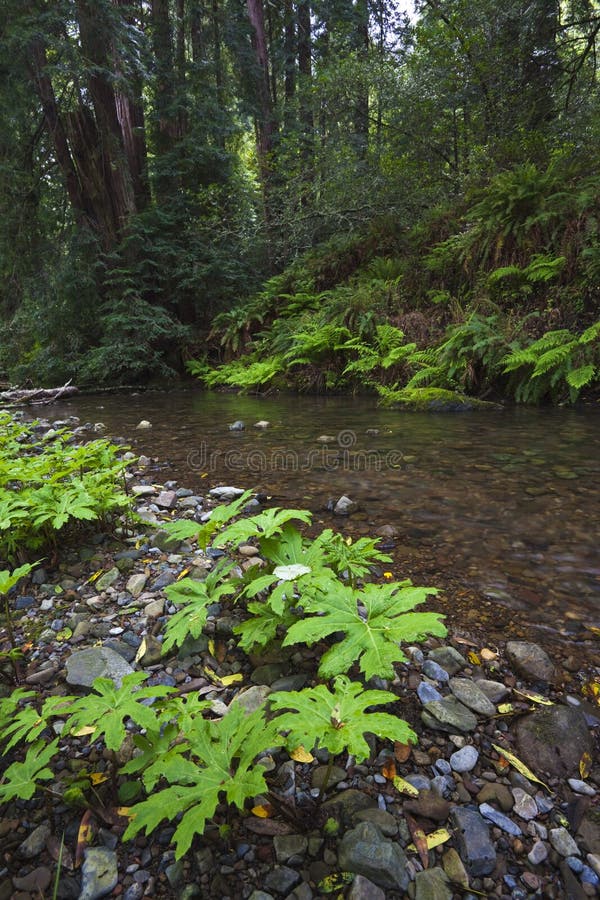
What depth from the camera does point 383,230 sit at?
1050 cm

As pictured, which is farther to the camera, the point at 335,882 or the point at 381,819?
the point at 381,819

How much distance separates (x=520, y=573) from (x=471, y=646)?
0.68 meters

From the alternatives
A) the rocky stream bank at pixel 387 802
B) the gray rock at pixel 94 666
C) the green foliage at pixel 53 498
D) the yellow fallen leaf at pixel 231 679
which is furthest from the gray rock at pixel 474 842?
the green foliage at pixel 53 498

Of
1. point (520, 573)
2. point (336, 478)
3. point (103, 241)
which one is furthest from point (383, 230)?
point (520, 573)

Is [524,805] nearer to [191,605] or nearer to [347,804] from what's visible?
[347,804]

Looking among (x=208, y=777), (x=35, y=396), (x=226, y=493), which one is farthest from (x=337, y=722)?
(x=35, y=396)

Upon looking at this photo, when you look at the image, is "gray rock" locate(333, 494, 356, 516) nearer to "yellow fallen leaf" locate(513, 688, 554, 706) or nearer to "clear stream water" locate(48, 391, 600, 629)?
"clear stream water" locate(48, 391, 600, 629)

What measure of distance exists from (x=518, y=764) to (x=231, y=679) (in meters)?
0.94

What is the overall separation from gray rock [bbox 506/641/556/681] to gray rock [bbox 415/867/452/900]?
2.56ft

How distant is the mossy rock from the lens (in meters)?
6.47

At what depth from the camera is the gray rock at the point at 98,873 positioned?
3.27 ft

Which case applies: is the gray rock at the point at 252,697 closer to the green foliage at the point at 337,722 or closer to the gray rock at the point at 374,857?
the green foliage at the point at 337,722

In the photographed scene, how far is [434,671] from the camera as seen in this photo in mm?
1593

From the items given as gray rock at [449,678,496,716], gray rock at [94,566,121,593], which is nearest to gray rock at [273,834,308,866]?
gray rock at [449,678,496,716]
